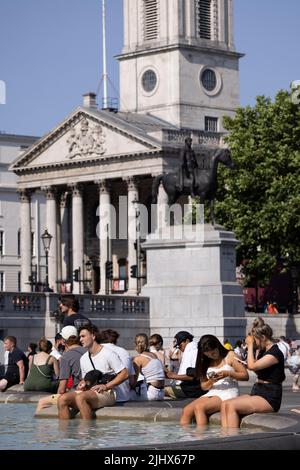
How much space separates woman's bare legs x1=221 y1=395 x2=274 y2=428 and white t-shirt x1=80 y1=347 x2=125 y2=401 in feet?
8.71

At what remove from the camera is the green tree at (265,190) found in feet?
266

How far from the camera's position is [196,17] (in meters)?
121

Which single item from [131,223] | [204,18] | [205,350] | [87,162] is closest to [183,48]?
[204,18]

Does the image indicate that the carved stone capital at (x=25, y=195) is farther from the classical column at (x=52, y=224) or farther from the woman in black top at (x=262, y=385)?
the woman in black top at (x=262, y=385)

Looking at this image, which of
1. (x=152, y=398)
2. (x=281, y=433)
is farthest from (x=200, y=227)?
(x=281, y=433)

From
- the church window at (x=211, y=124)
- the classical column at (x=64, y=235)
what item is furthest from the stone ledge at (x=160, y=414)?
the church window at (x=211, y=124)

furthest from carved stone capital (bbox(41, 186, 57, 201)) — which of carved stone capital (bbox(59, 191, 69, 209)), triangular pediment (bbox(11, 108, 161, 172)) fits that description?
carved stone capital (bbox(59, 191, 69, 209))

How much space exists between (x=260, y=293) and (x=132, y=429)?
87037 mm

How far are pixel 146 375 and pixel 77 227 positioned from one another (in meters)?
89.9

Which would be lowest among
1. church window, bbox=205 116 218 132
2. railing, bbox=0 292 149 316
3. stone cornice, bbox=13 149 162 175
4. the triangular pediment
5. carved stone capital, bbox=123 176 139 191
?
railing, bbox=0 292 149 316

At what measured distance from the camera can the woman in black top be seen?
19016 millimetres

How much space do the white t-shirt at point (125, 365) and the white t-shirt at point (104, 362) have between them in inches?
3.0

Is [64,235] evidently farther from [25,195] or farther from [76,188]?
[76,188]

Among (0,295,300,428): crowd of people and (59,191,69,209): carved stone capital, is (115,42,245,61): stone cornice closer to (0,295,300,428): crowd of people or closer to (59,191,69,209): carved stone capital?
(59,191,69,209): carved stone capital
